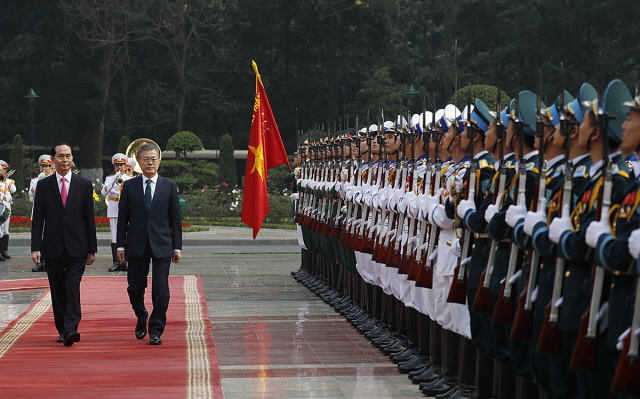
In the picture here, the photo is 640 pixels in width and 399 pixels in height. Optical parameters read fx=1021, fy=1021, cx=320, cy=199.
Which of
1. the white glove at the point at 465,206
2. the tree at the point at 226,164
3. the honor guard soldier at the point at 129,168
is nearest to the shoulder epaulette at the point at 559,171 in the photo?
the white glove at the point at 465,206

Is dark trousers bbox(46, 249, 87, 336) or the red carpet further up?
dark trousers bbox(46, 249, 87, 336)

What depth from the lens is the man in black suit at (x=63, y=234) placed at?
8828mm

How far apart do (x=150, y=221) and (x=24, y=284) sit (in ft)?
19.1

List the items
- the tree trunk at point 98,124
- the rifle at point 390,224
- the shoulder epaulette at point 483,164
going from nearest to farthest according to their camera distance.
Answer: the shoulder epaulette at point 483,164 → the rifle at point 390,224 → the tree trunk at point 98,124

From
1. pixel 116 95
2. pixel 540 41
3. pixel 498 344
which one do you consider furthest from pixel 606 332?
pixel 116 95

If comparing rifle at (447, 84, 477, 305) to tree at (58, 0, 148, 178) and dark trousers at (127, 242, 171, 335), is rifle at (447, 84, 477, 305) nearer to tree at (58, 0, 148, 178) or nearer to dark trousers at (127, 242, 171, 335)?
dark trousers at (127, 242, 171, 335)

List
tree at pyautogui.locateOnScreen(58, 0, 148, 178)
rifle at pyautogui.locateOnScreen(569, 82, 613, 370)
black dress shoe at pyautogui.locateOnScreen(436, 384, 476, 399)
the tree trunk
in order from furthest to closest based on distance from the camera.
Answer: the tree trunk
tree at pyautogui.locateOnScreen(58, 0, 148, 178)
black dress shoe at pyautogui.locateOnScreen(436, 384, 476, 399)
rifle at pyautogui.locateOnScreen(569, 82, 613, 370)

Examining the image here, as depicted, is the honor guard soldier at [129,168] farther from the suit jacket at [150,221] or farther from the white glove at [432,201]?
the white glove at [432,201]

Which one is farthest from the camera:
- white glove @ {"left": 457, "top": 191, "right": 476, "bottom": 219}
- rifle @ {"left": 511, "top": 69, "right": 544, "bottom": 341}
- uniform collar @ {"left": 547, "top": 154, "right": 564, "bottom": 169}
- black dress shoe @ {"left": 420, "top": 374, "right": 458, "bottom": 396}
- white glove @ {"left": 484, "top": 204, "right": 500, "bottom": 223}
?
black dress shoe @ {"left": 420, "top": 374, "right": 458, "bottom": 396}

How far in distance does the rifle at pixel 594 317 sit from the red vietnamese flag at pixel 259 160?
955cm

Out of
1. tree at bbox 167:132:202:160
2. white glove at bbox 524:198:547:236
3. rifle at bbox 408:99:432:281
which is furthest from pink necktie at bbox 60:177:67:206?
tree at bbox 167:132:202:160

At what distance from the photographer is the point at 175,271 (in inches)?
639

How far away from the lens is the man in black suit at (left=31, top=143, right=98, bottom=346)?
29.0 ft

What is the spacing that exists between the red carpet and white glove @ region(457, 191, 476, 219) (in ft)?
6.59
